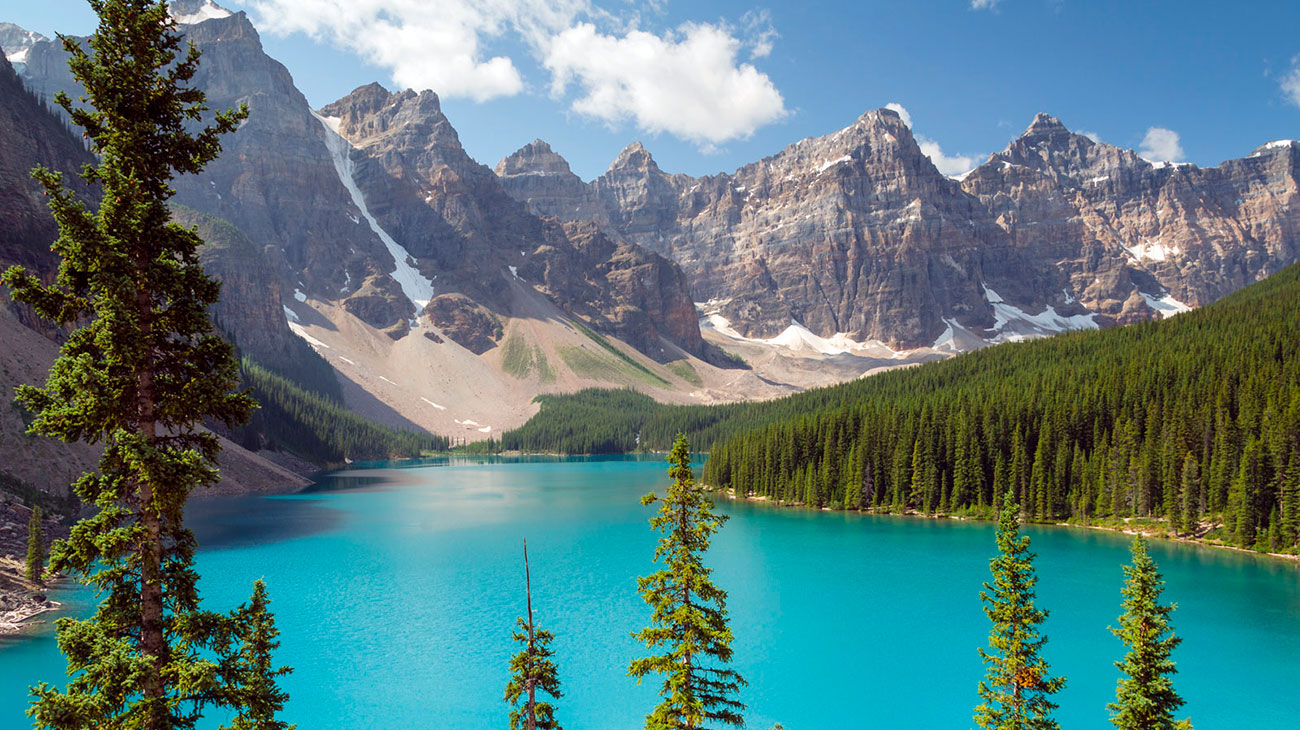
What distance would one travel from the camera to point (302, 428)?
154 m

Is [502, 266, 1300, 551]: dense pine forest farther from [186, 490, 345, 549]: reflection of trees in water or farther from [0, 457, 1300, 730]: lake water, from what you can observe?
[186, 490, 345, 549]: reflection of trees in water

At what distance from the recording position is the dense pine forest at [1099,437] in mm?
62750

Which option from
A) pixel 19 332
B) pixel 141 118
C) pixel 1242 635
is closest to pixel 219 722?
pixel 141 118

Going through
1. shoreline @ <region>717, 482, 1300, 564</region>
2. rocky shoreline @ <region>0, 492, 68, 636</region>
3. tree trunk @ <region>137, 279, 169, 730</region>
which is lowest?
rocky shoreline @ <region>0, 492, 68, 636</region>

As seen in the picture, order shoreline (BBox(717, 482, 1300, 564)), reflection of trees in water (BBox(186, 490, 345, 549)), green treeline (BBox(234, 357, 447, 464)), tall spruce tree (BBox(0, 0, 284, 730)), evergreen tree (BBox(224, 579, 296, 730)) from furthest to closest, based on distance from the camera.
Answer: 1. green treeline (BBox(234, 357, 447, 464))
2. reflection of trees in water (BBox(186, 490, 345, 549))
3. shoreline (BBox(717, 482, 1300, 564))
4. evergreen tree (BBox(224, 579, 296, 730))
5. tall spruce tree (BBox(0, 0, 284, 730))

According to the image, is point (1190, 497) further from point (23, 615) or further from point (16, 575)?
point (16, 575)

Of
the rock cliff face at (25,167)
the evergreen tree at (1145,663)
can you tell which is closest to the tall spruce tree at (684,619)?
the evergreen tree at (1145,663)

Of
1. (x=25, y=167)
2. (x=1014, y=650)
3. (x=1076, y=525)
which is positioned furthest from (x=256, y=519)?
(x=1076, y=525)

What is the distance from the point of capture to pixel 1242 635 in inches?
1534

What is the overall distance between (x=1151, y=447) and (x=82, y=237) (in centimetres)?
8388

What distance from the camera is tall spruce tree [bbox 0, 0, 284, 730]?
379 inches

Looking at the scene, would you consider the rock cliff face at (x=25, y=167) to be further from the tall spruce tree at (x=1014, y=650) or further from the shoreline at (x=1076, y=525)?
the tall spruce tree at (x=1014, y=650)

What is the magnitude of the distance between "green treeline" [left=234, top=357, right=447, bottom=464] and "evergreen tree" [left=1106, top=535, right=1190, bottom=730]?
427ft

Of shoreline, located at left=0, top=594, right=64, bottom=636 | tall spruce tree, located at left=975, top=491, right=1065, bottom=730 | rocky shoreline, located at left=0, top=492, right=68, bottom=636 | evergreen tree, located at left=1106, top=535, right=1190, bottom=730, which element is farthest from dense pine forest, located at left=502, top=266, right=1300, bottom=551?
rocky shoreline, located at left=0, top=492, right=68, bottom=636
